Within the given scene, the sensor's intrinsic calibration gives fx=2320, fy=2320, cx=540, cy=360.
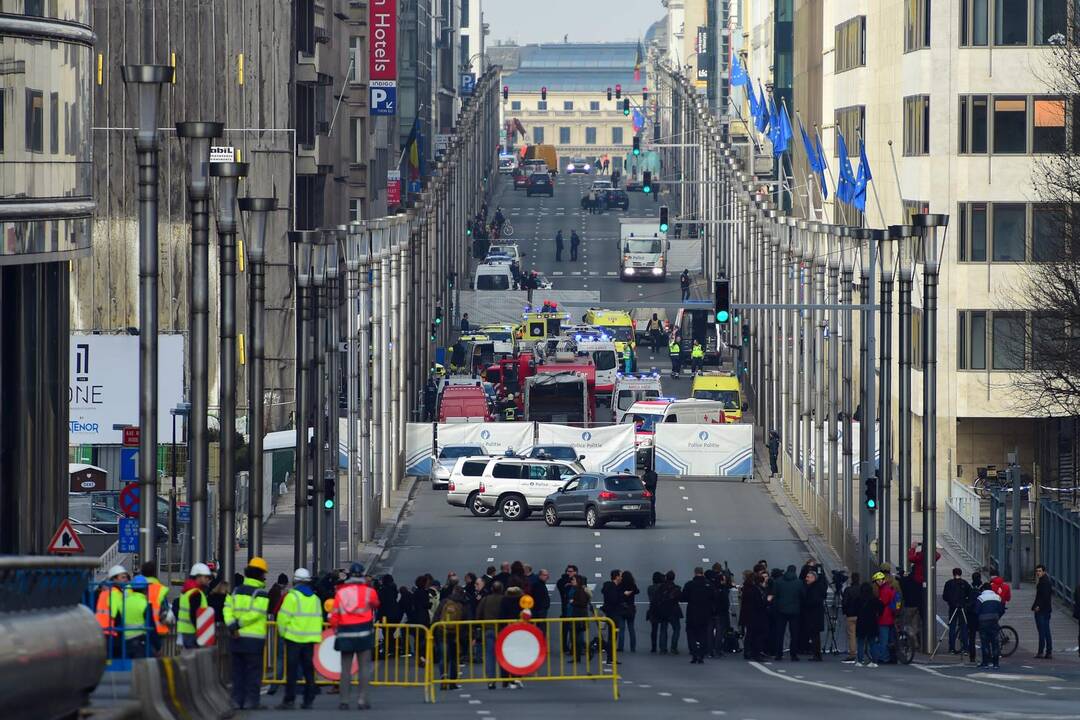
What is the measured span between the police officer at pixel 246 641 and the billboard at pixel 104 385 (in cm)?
3260

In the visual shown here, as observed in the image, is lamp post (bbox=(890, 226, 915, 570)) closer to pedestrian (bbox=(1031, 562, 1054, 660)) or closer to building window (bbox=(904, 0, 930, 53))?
pedestrian (bbox=(1031, 562, 1054, 660))

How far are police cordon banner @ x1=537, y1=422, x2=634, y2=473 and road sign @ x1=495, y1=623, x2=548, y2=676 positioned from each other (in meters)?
39.3

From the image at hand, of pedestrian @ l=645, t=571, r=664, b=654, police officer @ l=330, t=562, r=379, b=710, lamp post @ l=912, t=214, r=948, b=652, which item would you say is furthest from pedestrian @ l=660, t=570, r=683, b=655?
police officer @ l=330, t=562, r=379, b=710

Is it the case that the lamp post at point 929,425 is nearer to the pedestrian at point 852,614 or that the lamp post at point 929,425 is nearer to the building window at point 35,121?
the pedestrian at point 852,614

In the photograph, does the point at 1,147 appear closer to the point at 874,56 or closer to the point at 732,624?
the point at 732,624

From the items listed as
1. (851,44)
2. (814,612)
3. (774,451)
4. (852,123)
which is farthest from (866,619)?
(851,44)

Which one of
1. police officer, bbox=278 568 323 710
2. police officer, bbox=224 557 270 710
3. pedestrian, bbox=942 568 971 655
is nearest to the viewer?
police officer, bbox=224 557 270 710

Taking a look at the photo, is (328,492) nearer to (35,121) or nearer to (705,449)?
(35,121)

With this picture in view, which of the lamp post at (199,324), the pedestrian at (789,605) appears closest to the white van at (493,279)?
the pedestrian at (789,605)

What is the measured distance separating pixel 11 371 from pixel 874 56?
50.5 m

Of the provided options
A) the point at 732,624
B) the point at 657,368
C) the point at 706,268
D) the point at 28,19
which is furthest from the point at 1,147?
the point at 706,268

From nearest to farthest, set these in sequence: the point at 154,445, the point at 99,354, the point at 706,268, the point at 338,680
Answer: the point at 338,680
the point at 154,445
the point at 99,354
the point at 706,268

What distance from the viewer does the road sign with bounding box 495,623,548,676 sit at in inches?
1083

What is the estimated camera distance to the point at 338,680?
2556cm
